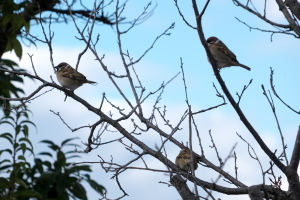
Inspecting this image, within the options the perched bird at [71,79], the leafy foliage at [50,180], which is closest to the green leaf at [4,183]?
the leafy foliage at [50,180]

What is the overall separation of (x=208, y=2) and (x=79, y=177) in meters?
1.58

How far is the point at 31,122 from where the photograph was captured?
12.2 feet

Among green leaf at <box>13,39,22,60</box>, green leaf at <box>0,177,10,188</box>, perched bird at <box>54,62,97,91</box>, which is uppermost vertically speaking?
perched bird at <box>54,62,97,91</box>

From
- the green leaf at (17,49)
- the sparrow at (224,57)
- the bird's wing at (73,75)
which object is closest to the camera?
the green leaf at (17,49)

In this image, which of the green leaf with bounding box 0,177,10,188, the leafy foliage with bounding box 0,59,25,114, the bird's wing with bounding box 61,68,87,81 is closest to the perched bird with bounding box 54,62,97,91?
the bird's wing with bounding box 61,68,87,81

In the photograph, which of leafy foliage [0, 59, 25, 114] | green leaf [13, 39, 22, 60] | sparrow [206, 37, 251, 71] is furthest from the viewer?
sparrow [206, 37, 251, 71]

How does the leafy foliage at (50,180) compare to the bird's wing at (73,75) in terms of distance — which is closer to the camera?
the leafy foliage at (50,180)

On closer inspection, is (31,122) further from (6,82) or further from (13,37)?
(13,37)

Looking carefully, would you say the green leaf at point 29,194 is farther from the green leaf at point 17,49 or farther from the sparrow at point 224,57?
the sparrow at point 224,57

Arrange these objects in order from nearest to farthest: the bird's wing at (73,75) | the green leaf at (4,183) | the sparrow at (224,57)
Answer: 1. the green leaf at (4,183)
2. the sparrow at (224,57)
3. the bird's wing at (73,75)

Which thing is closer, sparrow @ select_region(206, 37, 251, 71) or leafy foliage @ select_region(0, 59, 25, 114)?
leafy foliage @ select_region(0, 59, 25, 114)

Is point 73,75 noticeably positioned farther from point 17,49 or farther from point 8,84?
point 17,49

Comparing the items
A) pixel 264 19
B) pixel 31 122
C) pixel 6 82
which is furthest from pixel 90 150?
pixel 264 19

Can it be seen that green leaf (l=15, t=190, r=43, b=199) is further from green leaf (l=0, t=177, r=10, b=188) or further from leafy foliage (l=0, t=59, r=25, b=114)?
leafy foliage (l=0, t=59, r=25, b=114)
